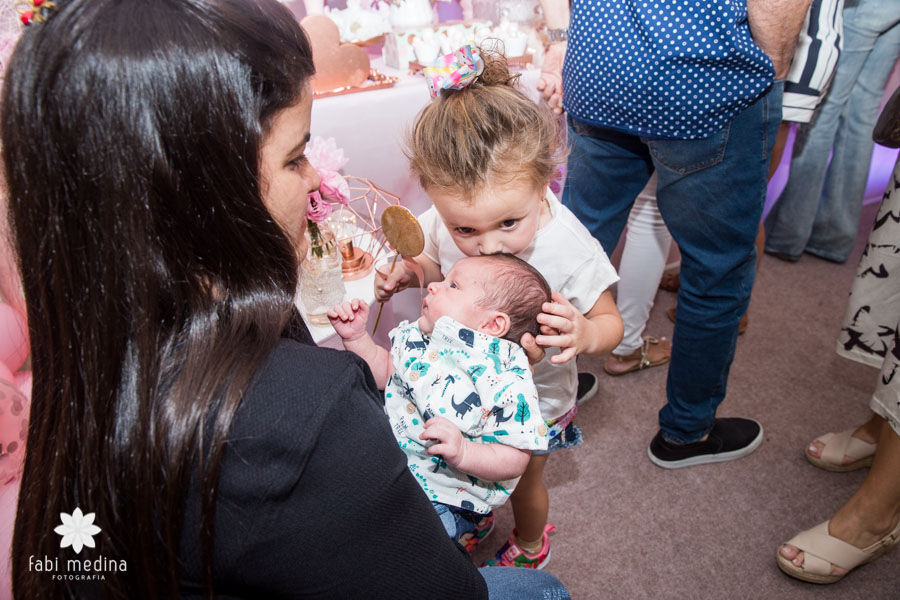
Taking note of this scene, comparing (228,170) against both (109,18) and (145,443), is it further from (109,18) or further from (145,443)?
(145,443)

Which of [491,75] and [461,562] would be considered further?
[491,75]

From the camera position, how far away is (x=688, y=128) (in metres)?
1.11

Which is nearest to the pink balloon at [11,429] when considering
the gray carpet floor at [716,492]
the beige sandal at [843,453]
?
the gray carpet floor at [716,492]

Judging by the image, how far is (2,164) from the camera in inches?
20.7

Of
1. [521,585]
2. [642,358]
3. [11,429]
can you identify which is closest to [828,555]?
[642,358]

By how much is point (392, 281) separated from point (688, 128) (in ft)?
2.19

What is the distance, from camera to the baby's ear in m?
0.90

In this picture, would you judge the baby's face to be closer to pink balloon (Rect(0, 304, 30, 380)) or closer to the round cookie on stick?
the round cookie on stick

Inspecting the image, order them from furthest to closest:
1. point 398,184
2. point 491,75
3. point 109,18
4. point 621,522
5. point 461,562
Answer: point 398,184
point 621,522
point 491,75
point 461,562
point 109,18

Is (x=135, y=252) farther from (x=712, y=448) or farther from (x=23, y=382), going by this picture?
(x=712, y=448)

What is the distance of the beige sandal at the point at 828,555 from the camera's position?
1303 millimetres

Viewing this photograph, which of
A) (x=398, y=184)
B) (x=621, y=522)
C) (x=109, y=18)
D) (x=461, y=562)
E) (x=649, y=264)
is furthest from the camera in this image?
(x=649, y=264)

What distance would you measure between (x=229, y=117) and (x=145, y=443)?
0.31 metres

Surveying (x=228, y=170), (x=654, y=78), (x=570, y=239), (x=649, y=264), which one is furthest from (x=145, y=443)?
(x=649, y=264)
